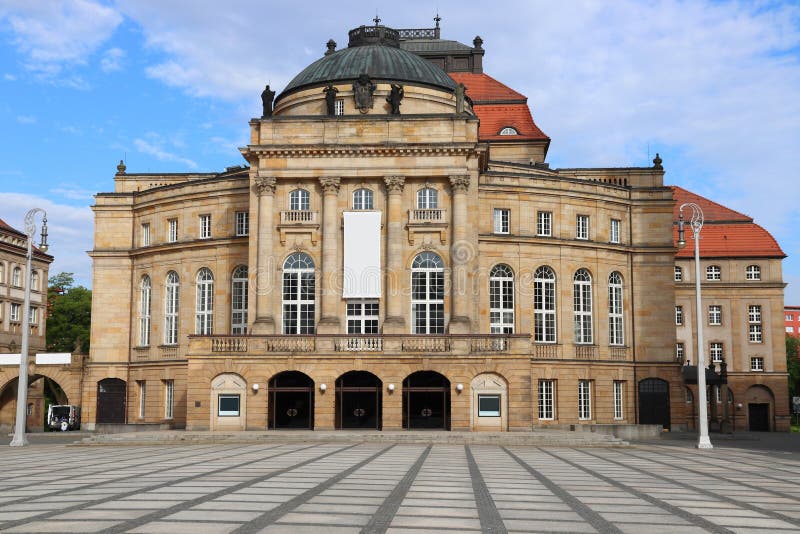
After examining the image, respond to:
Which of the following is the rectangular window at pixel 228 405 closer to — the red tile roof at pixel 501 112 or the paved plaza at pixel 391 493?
the paved plaza at pixel 391 493

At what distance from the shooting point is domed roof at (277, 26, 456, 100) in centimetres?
6300

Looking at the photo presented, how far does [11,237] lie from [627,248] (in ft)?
198

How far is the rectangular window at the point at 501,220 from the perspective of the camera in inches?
2404

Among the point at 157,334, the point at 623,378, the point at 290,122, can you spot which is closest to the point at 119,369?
the point at 157,334

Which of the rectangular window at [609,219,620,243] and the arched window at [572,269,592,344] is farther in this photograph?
the rectangular window at [609,219,620,243]

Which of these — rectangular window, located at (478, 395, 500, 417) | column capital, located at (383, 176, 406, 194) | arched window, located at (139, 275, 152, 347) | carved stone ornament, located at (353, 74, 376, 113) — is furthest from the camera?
arched window, located at (139, 275, 152, 347)

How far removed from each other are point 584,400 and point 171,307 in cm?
2952

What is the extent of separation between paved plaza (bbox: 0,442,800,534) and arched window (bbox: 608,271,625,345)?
87.7ft

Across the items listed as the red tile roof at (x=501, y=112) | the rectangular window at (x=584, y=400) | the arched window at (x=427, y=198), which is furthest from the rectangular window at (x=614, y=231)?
the arched window at (x=427, y=198)

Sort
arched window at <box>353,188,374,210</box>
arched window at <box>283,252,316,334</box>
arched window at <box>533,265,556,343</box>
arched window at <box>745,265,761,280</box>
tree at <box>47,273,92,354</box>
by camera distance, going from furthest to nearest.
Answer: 1. tree at <box>47,273,92,354</box>
2. arched window at <box>745,265,761,280</box>
3. arched window at <box>533,265,556,343</box>
4. arched window at <box>353,188,374,210</box>
5. arched window at <box>283,252,316,334</box>

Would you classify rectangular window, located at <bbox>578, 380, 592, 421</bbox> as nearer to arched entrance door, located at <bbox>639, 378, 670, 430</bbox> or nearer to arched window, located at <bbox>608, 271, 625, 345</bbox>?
arched window, located at <bbox>608, 271, 625, 345</bbox>

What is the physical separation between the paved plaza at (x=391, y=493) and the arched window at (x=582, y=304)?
25.3m

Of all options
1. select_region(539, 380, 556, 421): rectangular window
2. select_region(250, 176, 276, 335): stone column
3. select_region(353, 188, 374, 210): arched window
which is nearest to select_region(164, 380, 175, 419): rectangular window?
select_region(250, 176, 276, 335): stone column

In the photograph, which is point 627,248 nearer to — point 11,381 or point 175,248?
point 175,248
